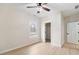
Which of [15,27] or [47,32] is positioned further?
[47,32]

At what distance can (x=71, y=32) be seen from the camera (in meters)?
1.63

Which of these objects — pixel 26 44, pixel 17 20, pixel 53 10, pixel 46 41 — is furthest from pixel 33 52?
pixel 53 10

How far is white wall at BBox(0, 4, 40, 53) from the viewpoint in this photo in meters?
1.50

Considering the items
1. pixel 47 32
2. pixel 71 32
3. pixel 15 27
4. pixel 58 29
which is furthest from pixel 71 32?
pixel 15 27

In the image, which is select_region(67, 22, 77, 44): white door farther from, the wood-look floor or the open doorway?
the open doorway

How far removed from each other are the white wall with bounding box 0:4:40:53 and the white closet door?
521 millimetres

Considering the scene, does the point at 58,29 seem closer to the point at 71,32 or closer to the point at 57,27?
the point at 57,27

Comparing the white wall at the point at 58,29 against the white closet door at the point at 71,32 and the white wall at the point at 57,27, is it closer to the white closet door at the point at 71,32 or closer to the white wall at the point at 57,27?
the white wall at the point at 57,27

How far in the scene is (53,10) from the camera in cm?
162

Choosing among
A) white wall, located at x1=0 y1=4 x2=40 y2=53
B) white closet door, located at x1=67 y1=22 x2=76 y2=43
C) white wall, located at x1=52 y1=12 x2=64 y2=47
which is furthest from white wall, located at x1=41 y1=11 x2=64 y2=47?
white wall, located at x1=0 y1=4 x2=40 y2=53

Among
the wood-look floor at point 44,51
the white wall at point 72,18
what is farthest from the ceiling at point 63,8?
the wood-look floor at point 44,51

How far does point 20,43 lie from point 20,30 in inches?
8.6

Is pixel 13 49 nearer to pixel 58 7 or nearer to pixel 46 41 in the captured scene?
pixel 46 41

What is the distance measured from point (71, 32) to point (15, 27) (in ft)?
3.10
